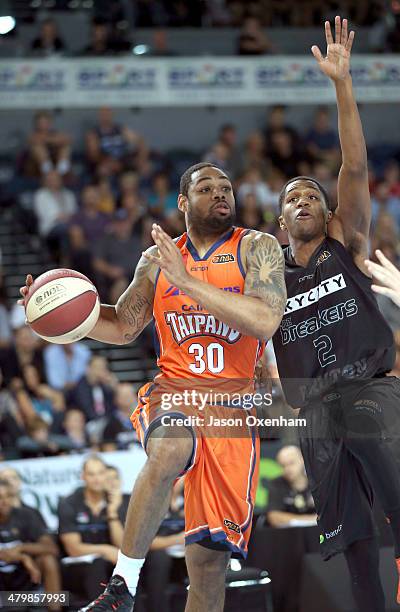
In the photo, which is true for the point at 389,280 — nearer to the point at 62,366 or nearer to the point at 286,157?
the point at 62,366

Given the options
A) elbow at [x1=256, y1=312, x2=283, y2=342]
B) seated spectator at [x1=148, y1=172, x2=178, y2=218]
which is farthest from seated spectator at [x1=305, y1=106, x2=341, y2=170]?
elbow at [x1=256, y1=312, x2=283, y2=342]

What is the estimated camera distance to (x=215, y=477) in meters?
4.84

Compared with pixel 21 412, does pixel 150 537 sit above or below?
below

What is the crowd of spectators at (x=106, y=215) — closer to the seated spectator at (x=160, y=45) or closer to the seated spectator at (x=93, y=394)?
the seated spectator at (x=93, y=394)

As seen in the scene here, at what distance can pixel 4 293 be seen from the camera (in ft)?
34.9

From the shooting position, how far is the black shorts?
5078 mm

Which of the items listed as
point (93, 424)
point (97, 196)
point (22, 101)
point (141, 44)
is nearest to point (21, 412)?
point (93, 424)

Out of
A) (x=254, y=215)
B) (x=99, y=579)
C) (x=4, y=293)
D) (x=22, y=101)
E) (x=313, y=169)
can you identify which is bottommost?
(x=99, y=579)

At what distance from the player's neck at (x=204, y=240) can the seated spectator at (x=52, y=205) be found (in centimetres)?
674

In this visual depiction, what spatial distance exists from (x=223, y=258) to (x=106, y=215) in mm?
7120

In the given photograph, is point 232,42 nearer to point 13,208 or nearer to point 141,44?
point 141,44

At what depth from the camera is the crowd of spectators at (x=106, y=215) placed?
9.05 m

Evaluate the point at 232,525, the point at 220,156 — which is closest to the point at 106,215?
the point at 220,156

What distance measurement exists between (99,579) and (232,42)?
385 inches
